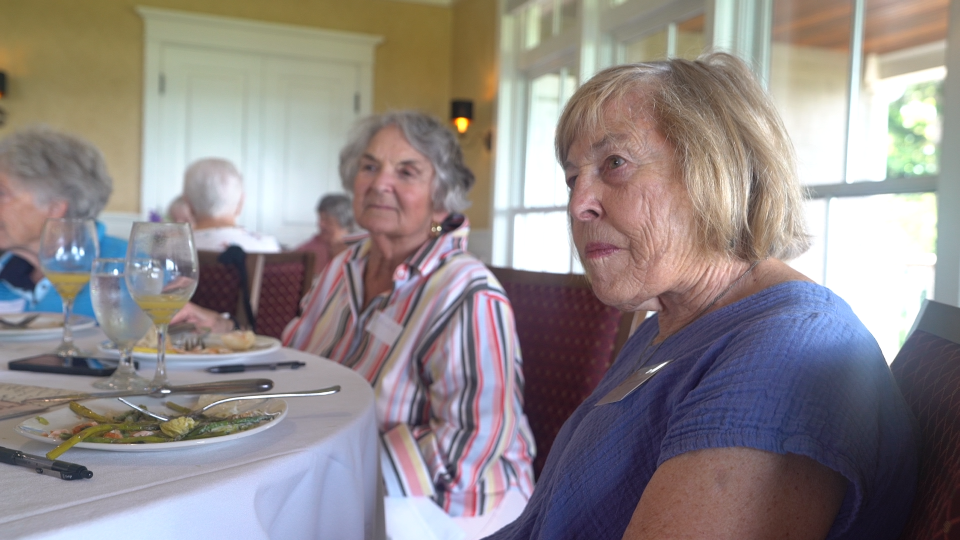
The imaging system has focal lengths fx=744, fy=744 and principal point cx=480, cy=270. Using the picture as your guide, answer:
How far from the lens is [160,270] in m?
1.02

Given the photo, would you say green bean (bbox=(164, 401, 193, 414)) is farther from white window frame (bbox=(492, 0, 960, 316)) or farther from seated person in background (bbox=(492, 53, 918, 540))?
white window frame (bbox=(492, 0, 960, 316))

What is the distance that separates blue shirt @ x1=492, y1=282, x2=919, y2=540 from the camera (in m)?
0.60

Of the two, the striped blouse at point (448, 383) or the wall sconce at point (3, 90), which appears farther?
the wall sconce at point (3, 90)

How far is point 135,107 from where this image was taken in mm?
6086

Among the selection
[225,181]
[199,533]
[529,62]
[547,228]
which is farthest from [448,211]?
[529,62]

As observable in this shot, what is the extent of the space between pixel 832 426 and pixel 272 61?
6.51 meters

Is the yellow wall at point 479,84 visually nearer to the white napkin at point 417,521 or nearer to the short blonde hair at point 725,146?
the white napkin at point 417,521

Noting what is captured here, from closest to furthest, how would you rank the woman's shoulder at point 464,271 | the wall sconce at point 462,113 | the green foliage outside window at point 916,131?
the woman's shoulder at point 464,271 → the green foliage outside window at point 916,131 → the wall sconce at point 462,113

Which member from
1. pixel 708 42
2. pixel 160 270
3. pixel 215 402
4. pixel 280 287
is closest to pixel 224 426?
pixel 215 402

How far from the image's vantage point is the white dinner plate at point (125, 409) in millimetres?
720

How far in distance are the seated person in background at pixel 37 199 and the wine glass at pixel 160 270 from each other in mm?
1087

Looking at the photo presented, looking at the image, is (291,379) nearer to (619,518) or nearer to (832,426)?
(619,518)

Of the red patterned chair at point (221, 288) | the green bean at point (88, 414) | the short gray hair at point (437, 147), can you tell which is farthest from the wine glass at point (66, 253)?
the red patterned chair at point (221, 288)

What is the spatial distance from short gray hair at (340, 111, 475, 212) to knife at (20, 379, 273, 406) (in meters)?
1.04
